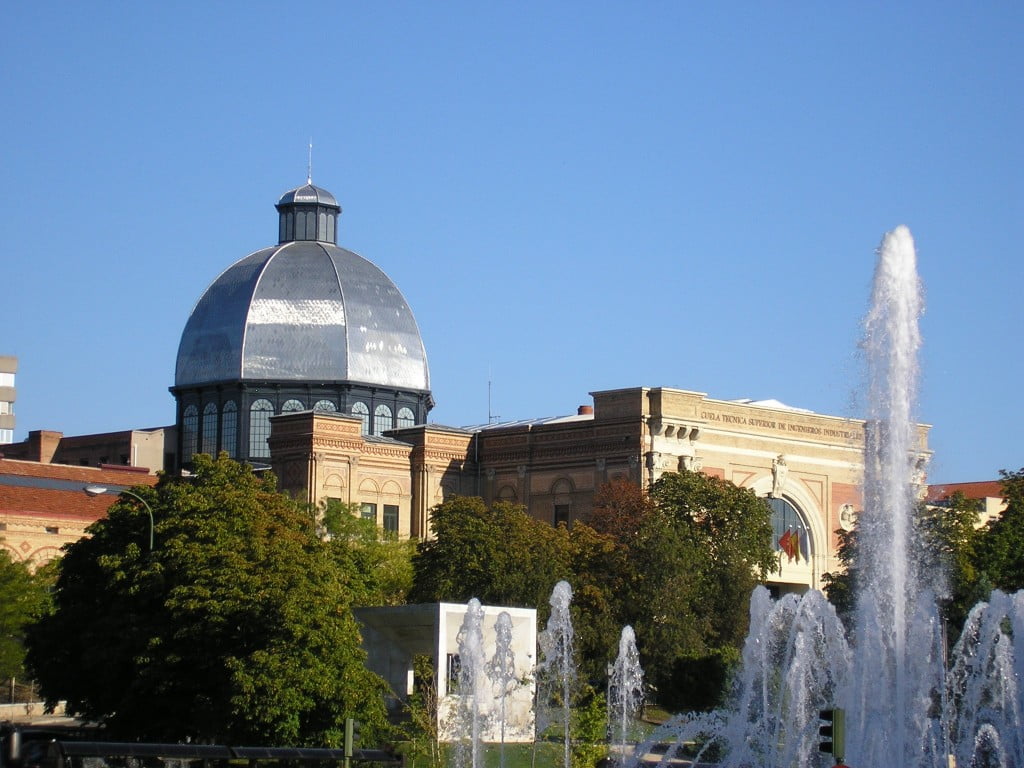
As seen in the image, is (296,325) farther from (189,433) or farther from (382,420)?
(189,433)

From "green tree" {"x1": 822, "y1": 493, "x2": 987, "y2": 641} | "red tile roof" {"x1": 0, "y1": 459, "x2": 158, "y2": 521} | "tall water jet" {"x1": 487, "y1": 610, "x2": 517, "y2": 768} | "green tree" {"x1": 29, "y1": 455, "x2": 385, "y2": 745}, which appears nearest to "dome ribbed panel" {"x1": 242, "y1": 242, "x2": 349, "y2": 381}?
"red tile roof" {"x1": 0, "y1": 459, "x2": 158, "y2": 521}

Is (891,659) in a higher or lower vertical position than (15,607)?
lower

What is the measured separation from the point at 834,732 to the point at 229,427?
65.6 meters

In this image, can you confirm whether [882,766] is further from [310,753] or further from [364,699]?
[364,699]

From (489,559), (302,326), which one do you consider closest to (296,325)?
(302,326)

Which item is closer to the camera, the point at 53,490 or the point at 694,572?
the point at 694,572

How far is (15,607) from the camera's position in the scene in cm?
6644

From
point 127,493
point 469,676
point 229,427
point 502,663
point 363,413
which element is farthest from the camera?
point 363,413

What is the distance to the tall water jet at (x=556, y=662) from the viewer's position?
159 feet

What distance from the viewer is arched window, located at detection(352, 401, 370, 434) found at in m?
89.8

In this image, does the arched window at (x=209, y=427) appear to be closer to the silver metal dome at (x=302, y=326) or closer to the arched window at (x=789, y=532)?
the silver metal dome at (x=302, y=326)

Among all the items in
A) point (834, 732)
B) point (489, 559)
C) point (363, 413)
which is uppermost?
point (363, 413)

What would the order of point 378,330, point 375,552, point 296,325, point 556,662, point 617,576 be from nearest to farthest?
point 556,662 < point 617,576 < point 375,552 < point 296,325 < point 378,330

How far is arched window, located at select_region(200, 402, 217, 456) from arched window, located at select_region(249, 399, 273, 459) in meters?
2.22
